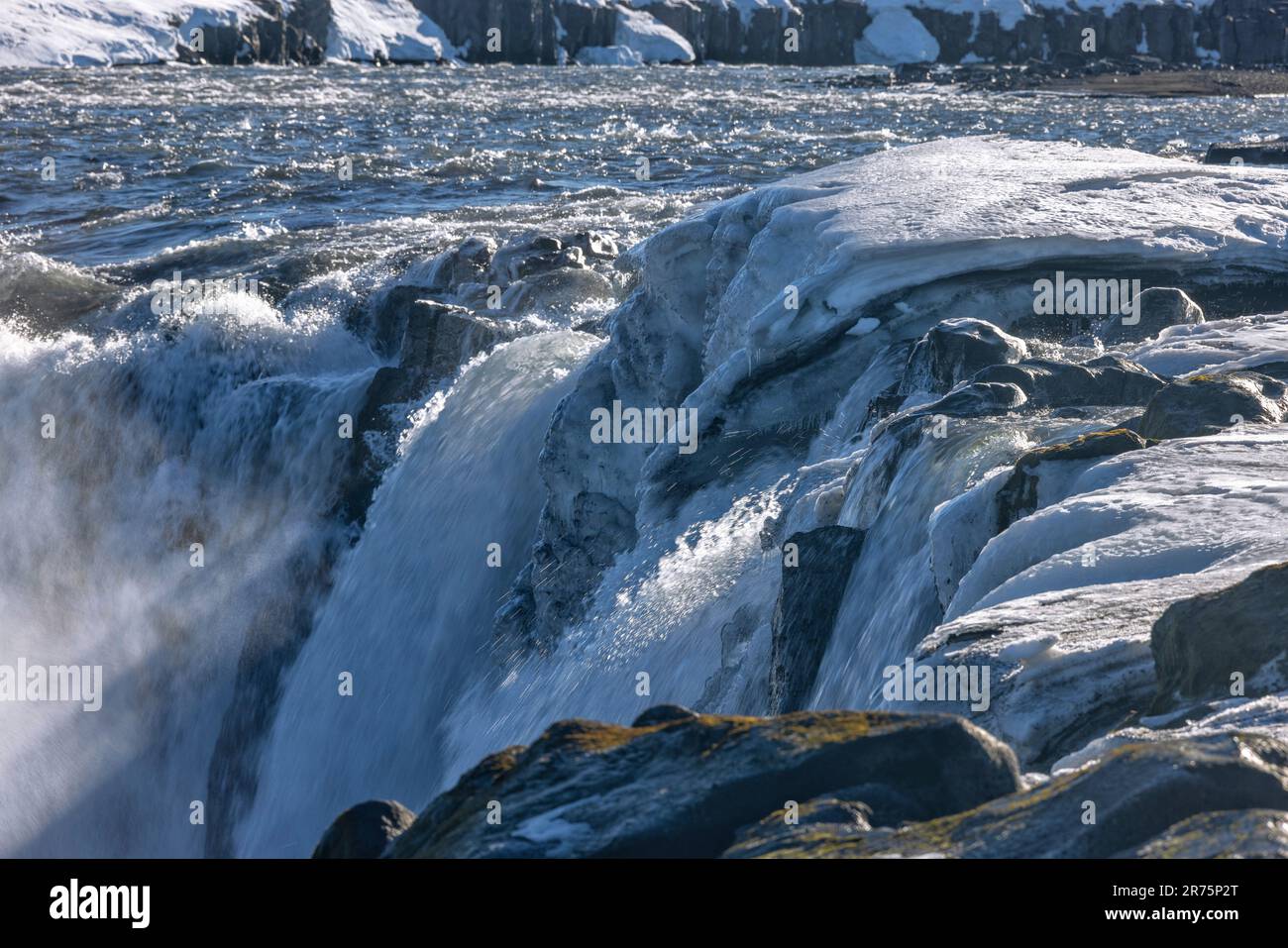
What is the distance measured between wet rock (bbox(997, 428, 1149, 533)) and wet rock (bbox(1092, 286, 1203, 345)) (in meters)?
3.26

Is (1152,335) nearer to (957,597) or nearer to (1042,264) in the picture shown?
(1042,264)

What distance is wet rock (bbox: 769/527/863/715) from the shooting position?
6309mm

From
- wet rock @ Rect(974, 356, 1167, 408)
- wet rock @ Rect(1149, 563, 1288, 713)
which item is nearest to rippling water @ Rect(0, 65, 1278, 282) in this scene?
wet rock @ Rect(974, 356, 1167, 408)

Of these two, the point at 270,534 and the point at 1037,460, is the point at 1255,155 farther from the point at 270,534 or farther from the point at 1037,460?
the point at 1037,460

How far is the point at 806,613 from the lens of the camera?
20.9 ft

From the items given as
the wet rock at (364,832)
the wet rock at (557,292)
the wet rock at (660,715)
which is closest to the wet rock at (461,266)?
the wet rock at (557,292)

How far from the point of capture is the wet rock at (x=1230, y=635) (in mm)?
3805

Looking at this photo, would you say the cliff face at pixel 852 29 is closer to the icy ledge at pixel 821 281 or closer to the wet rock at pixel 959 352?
the icy ledge at pixel 821 281

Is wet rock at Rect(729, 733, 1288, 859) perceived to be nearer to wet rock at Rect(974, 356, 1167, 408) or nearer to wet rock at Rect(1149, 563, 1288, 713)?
wet rock at Rect(1149, 563, 1288, 713)

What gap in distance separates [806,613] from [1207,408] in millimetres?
2013

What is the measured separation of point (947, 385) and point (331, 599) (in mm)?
7128

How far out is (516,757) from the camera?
3561 mm

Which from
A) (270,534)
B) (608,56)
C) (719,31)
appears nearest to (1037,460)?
(270,534)
